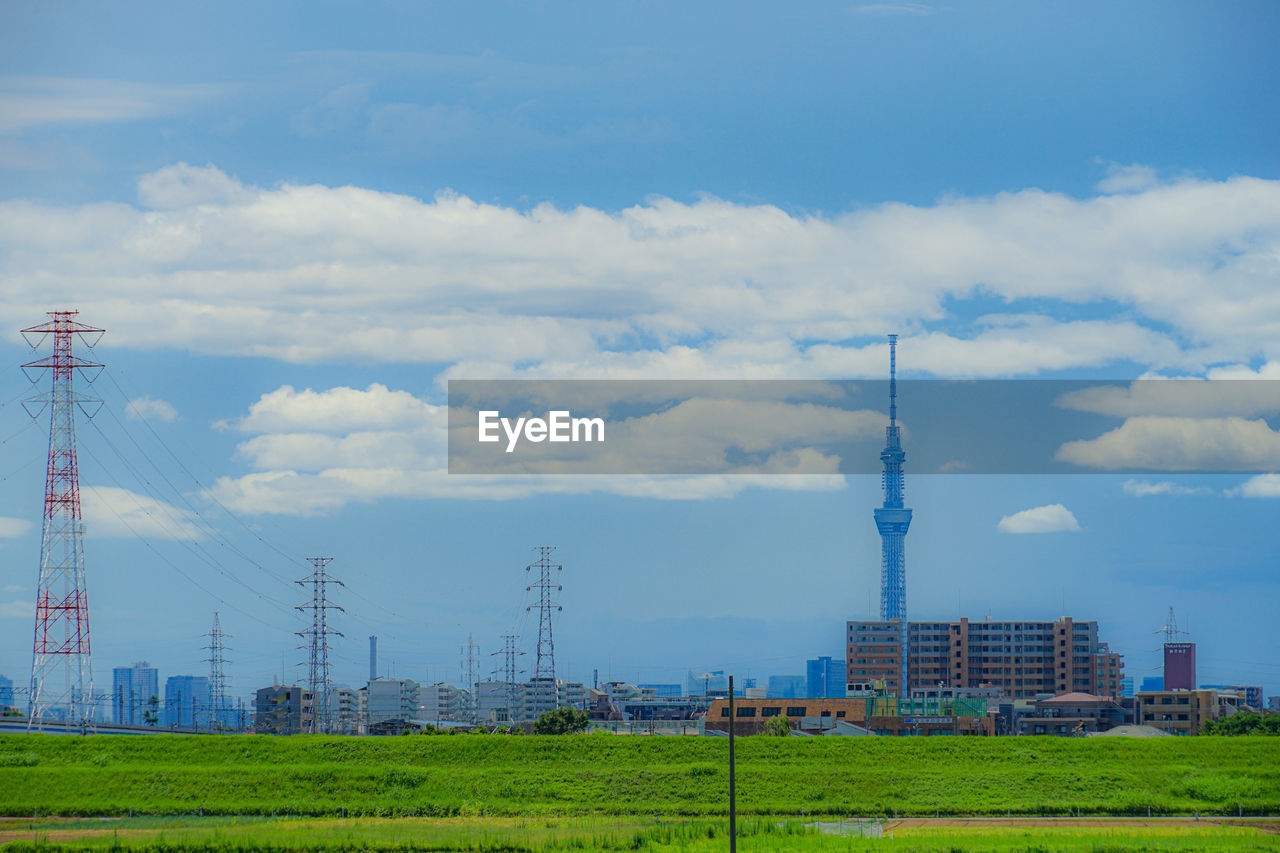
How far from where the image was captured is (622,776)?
4728 cm

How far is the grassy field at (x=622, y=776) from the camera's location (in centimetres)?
4369

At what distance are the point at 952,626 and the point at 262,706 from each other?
62.1 meters

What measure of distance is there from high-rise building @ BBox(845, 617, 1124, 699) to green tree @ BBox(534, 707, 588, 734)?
5451 centimetres

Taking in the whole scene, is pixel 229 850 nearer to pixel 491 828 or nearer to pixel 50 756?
pixel 491 828

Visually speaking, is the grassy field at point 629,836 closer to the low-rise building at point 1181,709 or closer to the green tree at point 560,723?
the green tree at point 560,723

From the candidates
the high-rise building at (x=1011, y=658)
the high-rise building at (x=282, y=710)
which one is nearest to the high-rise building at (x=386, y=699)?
the high-rise building at (x=282, y=710)

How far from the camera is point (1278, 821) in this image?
40.7 m

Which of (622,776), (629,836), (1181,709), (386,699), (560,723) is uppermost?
(629,836)

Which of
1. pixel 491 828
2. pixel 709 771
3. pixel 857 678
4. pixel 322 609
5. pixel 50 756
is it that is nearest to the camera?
pixel 491 828

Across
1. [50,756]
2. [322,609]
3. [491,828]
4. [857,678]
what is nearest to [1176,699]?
[857,678]

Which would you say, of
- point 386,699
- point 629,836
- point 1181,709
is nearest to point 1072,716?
point 1181,709

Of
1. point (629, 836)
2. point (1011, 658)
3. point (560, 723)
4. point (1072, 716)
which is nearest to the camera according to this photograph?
point (629, 836)

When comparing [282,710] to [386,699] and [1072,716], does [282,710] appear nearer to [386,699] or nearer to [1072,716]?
[386,699]

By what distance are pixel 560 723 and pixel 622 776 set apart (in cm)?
Answer: 1734
